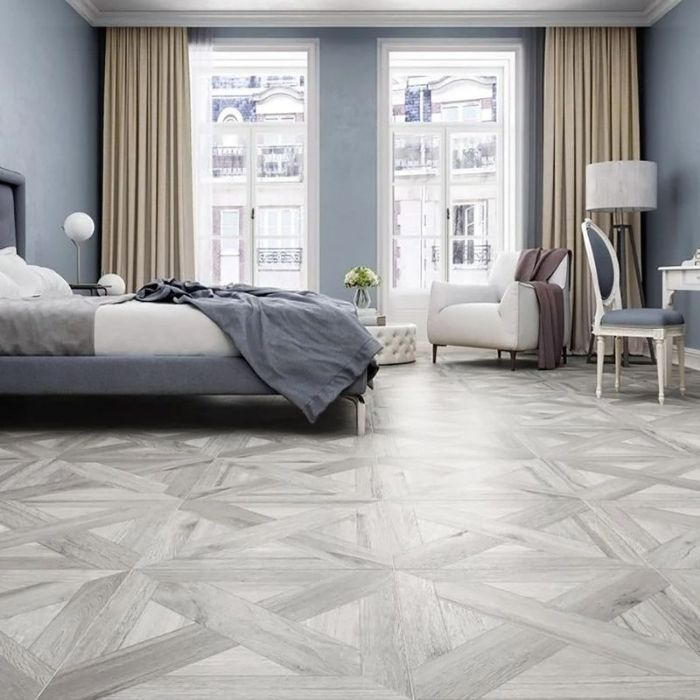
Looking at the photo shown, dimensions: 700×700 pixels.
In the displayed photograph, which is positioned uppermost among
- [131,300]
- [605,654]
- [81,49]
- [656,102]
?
[81,49]

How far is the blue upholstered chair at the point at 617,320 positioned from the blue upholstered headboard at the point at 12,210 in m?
3.39

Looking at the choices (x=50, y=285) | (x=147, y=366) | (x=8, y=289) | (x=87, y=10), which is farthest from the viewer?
(x=87, y=10)

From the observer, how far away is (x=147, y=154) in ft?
21.5

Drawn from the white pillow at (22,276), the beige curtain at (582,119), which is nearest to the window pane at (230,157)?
the beige curtain at (582,119)

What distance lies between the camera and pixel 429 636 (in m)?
1.23

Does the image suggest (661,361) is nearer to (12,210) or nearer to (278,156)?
(12,210)

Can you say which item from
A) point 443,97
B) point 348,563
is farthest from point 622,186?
point 348,563

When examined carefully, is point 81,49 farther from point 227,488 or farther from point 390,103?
point 227,488

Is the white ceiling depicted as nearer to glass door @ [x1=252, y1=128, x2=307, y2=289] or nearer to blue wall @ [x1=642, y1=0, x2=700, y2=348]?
blue wall @ [x1=642, y1=0, x2=700, y2=348]

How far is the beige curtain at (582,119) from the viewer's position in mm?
6461

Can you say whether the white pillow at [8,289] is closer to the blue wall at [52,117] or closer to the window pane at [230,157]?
the blue wall at [52,117]

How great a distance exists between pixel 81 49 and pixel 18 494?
502 cm

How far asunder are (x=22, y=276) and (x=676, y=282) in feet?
11.3

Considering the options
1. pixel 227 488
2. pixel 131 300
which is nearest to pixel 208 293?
pixel 131 300
